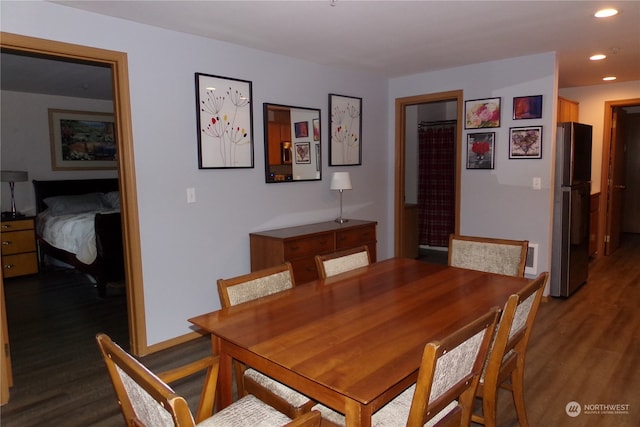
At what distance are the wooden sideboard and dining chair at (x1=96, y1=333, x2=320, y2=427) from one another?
6.23 feet

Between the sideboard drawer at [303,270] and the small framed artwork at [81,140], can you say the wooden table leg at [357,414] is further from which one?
the small framed artwork at [81,140]

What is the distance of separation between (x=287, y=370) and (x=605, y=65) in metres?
5.02

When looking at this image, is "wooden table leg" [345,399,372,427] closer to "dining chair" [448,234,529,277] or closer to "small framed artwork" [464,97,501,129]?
"dining chair" [448,234,529,277]

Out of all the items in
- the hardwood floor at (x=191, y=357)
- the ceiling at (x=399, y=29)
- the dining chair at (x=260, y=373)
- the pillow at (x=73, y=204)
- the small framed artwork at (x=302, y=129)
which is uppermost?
the ceiling at (x=399, y=29)

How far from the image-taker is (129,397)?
1.32 metres

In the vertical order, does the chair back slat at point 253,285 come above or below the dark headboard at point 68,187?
below

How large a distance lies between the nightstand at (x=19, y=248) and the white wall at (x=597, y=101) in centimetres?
739

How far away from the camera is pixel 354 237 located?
4215 millimetres

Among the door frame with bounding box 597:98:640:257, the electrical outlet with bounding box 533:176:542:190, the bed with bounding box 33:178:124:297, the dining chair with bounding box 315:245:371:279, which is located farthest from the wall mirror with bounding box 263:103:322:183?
the door frame with bounding box 597:98:640:257

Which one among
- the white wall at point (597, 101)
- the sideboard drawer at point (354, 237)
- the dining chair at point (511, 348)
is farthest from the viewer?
the white wall at point (597, 101)

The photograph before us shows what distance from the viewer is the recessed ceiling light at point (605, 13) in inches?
115

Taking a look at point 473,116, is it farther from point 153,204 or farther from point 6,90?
point 6,90

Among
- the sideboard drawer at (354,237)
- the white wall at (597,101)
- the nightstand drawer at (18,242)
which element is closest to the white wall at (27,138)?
the nightstand drawer at (18,242)

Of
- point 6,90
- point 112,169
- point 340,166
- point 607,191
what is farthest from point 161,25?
point 607,191
